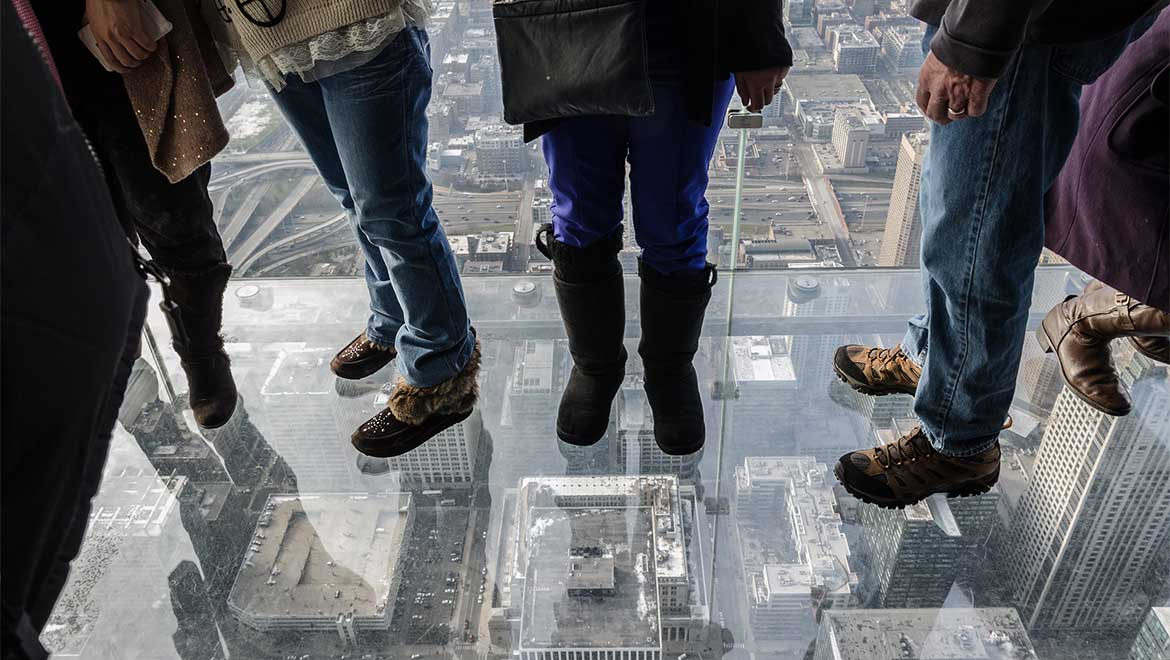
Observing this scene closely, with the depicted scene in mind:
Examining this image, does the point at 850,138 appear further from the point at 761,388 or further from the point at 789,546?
the point at 789,546

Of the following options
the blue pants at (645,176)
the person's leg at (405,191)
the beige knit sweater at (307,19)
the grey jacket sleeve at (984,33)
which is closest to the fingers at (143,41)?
the beige knit sweater at (307,19)

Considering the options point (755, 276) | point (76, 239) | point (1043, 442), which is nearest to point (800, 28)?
point (755, 276)

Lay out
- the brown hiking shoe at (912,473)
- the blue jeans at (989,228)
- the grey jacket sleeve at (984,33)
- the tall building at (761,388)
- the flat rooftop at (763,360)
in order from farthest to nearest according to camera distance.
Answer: the flat rooftop at (763,360)
the tall building at (761,388)
the brown hiking shoe at (912,473)
the blue jeans at (989,228)
the grey jacket sleeve at (984,33)

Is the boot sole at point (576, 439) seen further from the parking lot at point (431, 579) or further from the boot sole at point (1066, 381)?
the boot sole at point (1066, 381)

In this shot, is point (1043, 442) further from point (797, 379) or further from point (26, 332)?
point (26, 332)

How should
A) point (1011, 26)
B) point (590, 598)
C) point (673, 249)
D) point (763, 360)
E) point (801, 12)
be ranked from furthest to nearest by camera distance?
point (763, 360) < point (801, 12) < point (590, 598) < point (673, 249) < point (1011, 26)

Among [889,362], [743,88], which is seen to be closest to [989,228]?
[743,88]
